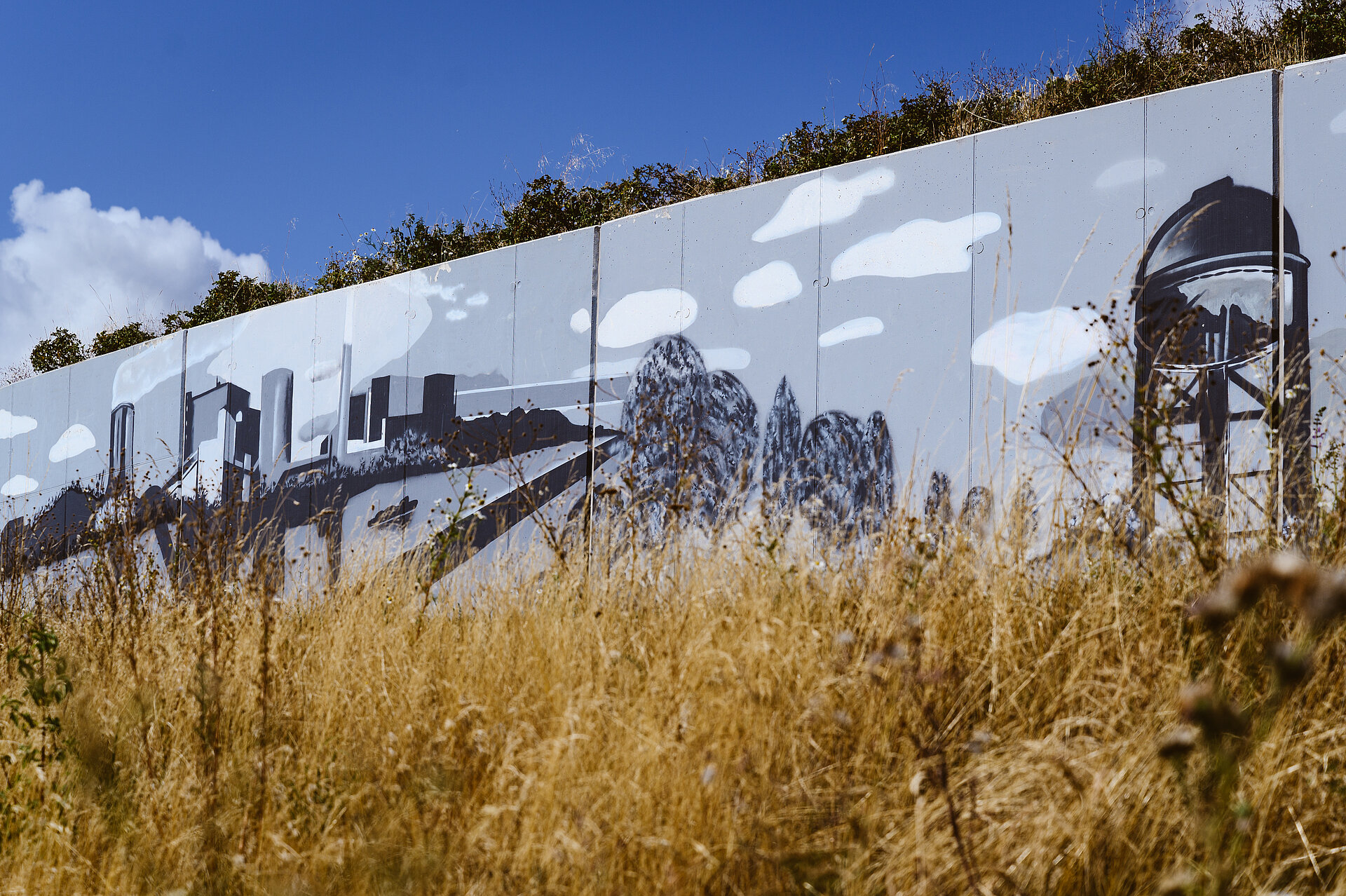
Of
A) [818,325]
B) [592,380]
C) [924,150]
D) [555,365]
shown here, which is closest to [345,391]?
[555,365]

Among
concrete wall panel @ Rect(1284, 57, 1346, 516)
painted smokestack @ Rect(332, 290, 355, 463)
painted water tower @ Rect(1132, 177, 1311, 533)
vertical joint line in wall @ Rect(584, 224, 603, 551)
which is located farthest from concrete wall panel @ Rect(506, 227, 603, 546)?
concrete wall panel @ Rect(1284, 57, 1346, 516)

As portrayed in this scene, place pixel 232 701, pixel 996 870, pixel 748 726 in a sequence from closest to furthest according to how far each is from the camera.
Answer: pixel 996 870
pixel 748 726
pixel 232 701

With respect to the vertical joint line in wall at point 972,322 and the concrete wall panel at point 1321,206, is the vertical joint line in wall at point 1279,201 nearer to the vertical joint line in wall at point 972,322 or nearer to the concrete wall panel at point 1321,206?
the concrete wall panel at point 1321,206

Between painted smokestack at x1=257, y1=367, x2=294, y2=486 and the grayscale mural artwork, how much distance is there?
0.14 feet

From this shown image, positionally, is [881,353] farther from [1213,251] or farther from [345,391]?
[345,391]

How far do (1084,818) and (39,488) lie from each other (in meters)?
13.1

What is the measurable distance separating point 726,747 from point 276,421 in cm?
791

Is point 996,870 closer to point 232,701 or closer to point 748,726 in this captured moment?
point 748,726

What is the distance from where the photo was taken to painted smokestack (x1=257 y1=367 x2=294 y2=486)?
878cm

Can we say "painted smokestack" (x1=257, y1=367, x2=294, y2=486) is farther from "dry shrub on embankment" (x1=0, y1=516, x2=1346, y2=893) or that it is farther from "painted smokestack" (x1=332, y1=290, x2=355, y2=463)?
"dry shrub on embankment" (x1=0, y1=516, x2=1346, y2=893)

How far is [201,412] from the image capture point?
9742mm

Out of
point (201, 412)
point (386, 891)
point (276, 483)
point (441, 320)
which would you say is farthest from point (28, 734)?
point (201, 412)

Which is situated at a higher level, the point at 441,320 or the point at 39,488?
the point at 441,320

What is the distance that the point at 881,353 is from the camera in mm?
5387
